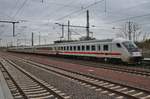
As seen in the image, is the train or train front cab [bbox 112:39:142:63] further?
the train

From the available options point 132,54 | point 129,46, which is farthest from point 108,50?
point 132,54

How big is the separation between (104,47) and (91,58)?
4536mm

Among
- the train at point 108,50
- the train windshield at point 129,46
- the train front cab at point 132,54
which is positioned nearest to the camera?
the train front cab at point 132,54

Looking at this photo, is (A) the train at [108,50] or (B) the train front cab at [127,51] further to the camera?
(A) the train at [108,50]

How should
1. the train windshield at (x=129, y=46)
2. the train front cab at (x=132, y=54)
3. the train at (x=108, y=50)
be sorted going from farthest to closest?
the train windshield at (x=129, y=46), the train at (x=108, y=50), the train front cab at (x=132, y=54)

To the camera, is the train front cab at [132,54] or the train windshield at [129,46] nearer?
A: the train front cab at [132,54]

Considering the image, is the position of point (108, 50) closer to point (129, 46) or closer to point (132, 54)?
point (129, 46)

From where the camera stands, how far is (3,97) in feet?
32.8

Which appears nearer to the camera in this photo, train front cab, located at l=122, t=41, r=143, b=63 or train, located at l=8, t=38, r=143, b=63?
train front cab, located at l=122, t=41, r=143, b=63

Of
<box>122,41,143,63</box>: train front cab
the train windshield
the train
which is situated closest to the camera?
<box>122,41,143,63</box>: train front cab

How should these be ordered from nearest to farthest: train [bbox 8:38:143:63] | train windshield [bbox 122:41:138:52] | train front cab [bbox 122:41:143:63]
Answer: train front cab [bbox 122:41:143:63] → train [bbox 8:38:143:63] → train windshield [bbox 122:41:138:52]

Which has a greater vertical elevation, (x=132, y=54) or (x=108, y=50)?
(x=108, y=50)

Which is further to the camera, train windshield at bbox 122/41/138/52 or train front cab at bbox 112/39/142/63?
train windshield at bbox 122/41/138/52

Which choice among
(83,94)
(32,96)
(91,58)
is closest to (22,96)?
(32,96)
